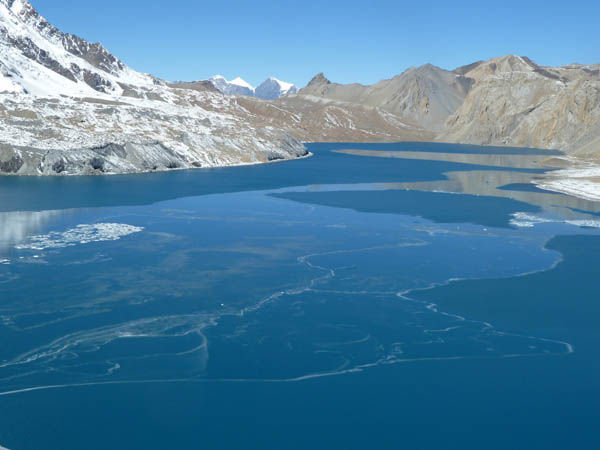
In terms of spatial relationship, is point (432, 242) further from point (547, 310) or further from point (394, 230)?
point (547, 310)

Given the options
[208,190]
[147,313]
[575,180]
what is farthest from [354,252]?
[575,180]

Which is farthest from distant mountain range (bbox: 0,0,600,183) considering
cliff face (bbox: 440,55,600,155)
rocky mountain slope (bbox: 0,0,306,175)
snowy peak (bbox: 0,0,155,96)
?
Answer: snowy peak (bbox: 0,0,155,96)

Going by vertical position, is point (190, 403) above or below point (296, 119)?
below

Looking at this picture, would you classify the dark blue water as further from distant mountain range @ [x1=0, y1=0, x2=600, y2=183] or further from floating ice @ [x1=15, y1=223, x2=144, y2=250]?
distant mountain range @ [x1=0, y1=0, x2=600, y2=183]

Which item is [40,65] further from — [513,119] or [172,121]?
[513,119]

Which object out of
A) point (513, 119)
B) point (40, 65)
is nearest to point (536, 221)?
point (513, 119)

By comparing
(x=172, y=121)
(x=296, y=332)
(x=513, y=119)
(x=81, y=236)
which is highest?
(x=513, y=119)
